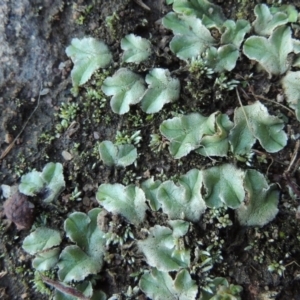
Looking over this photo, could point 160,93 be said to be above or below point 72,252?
above

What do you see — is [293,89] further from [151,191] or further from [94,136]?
[94,136]

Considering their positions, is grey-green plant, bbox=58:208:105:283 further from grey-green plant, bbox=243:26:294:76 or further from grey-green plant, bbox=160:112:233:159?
grey-green plant, bbox=243:26:294:76

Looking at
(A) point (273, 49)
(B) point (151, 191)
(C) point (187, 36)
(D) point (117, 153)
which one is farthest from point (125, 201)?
(A) point (273, 49)

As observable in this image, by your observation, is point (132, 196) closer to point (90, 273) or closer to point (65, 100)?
point (90, 273)

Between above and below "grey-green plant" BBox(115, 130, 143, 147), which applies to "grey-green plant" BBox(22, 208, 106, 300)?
below

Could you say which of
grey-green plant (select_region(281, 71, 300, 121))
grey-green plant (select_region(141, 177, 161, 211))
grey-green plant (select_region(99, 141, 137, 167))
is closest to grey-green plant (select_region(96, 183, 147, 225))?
grey-green plant (select_region(141, 177, 161, 211))

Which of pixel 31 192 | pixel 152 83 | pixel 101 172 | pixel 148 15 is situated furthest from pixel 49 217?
pixel 148 15

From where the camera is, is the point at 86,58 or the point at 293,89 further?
the point at 86,58
